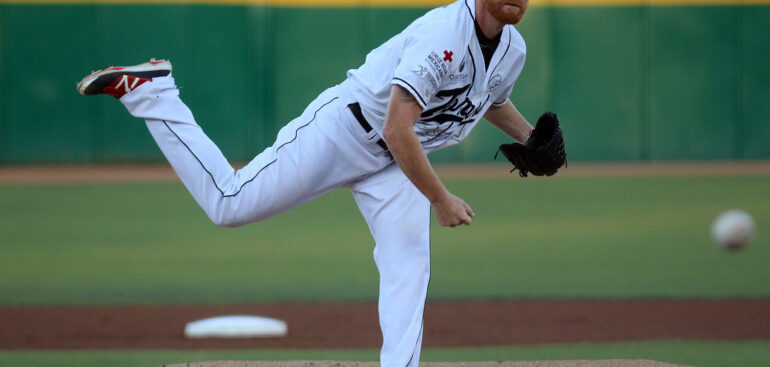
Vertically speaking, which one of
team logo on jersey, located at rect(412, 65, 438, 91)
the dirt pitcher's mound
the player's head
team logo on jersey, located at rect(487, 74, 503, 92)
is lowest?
the dirt pitcher's mound

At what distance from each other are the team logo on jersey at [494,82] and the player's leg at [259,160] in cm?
48

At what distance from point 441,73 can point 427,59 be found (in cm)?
7

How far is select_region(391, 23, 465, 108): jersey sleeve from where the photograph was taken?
9.82 ft

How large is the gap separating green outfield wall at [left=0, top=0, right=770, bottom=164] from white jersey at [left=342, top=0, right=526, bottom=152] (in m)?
12.7

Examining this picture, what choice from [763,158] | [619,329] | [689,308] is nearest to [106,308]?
[619,329]

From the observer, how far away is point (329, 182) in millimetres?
3578

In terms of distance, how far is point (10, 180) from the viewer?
44.7 feet

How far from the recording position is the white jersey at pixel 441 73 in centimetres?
304

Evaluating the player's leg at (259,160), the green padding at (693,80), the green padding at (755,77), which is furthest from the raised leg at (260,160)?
the green padding at (755,77)

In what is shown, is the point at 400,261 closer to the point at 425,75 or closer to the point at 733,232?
the point at 425,75

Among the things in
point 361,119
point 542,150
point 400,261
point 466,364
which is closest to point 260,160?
point 361,119

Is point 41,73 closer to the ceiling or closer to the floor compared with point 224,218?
closer to the ceiling

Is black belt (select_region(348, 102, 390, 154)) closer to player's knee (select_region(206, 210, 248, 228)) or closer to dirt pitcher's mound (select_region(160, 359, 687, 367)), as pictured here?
player's knee (select_region(206, 210, 248, 228))

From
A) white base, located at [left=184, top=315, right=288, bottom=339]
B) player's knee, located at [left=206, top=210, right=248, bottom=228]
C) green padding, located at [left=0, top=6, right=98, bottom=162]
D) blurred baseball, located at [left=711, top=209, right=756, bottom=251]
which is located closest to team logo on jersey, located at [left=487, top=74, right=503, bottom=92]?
player's knee, located at [left=206, top=210, right=248, bottom=228]
